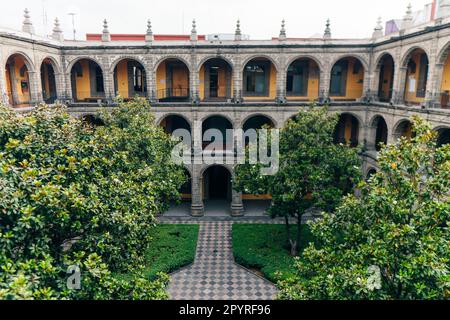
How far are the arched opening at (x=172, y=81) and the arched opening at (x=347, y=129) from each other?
1219 cm

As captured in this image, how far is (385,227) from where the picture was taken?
830cm

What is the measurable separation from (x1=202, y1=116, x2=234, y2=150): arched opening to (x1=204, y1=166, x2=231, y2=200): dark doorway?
2474 mm

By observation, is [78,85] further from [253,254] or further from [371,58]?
[371,58]

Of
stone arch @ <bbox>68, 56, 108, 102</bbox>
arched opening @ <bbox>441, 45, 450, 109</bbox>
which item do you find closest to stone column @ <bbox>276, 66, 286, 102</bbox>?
arched opening @ <bbox>441, 45, 450, 109</bbox>

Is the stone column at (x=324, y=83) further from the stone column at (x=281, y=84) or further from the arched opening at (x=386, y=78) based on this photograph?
the arched opening at (x=386, y=78)

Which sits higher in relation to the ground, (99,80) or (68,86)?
(99,80)

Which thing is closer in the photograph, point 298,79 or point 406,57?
point 406,57

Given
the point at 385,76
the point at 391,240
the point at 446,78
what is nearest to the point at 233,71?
the point at 385,76

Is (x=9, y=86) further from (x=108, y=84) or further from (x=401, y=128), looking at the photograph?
(x=401, y=128)

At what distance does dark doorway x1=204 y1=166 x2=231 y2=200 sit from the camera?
28.1 meters

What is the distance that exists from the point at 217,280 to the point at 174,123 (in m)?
13.9

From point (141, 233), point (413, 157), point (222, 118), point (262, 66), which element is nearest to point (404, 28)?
point (262, 66)

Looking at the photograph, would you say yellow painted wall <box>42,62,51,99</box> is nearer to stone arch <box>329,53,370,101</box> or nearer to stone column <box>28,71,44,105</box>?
stone column <box>28,71,44,105</box>

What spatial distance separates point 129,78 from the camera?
26609 mm
